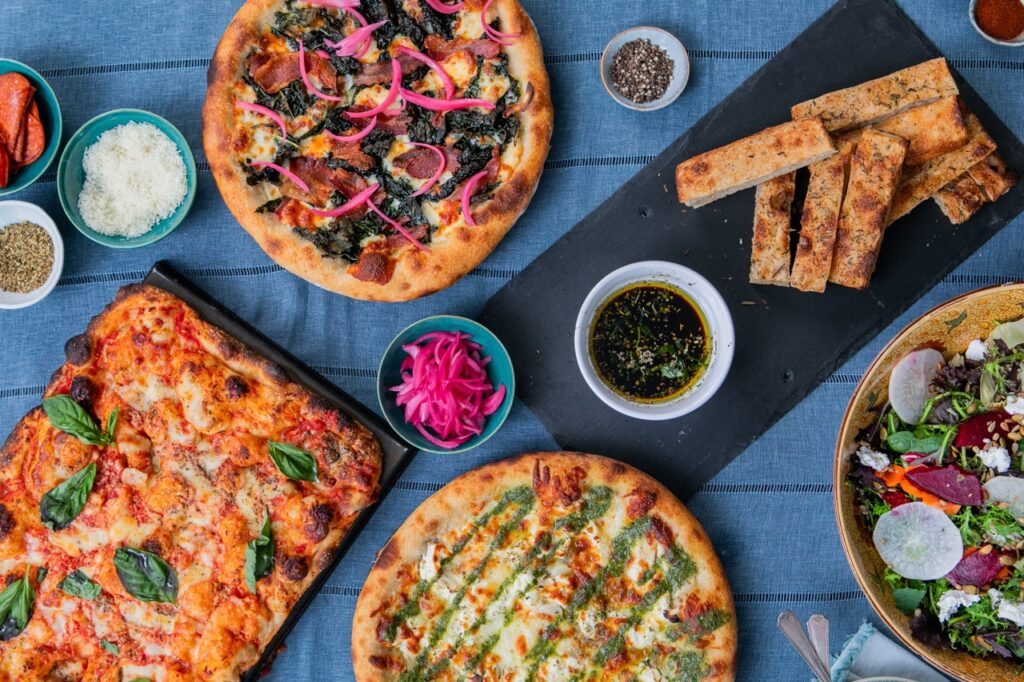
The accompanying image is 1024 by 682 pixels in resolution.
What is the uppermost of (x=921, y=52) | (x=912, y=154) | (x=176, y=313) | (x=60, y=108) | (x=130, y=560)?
(x=921, y=52)

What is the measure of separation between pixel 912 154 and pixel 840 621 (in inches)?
100

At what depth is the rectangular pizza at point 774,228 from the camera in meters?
4.34

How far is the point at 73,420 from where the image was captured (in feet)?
13.7

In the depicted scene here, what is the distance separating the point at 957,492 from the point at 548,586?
205 centimetres

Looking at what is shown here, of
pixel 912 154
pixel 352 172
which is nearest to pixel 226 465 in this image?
pixel 352 172

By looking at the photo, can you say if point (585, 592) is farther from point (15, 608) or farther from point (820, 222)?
point (15, 608)

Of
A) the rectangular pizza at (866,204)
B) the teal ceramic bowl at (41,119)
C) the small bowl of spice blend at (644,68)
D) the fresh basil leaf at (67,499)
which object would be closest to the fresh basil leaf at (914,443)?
the rectangular pizza at (866,204)

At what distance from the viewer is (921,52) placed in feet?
14.9

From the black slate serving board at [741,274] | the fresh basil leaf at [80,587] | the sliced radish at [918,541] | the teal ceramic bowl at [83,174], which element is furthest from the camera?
the black slate serving board at [741,274]

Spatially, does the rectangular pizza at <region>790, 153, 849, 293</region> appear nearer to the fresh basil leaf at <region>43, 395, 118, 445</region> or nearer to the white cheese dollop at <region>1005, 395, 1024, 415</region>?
the white cheese dollop at <region>1005, 395, 1024, 415</region>

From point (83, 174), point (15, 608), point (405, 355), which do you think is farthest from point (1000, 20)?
point (15, 608)

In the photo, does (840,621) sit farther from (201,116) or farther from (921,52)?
(201,116)

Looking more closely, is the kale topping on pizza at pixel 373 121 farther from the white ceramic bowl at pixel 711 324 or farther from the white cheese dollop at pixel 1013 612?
the white cheese dollop at pixel 1013 612

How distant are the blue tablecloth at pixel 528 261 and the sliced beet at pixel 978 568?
0.68m
